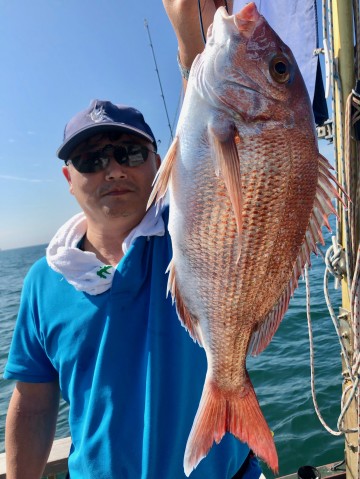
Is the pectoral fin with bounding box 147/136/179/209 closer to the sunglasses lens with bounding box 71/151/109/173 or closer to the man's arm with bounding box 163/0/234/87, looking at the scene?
the man's arm with bounding box 163/0/234/87

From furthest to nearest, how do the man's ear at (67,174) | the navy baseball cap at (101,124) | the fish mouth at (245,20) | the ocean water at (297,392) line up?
the ocean water at (297,392)
the man's ear at (67,174)
the navy baseball cap at (101,124)
the fish mouth at (245,20)

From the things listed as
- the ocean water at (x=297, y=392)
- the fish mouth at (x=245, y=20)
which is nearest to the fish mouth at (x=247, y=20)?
the fish mouth at (x=245, y=20)

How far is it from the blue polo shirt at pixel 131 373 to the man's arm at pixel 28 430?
0.26 m

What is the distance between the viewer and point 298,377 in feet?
17.2

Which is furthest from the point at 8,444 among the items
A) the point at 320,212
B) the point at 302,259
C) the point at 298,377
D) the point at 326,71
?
the point at 298,377

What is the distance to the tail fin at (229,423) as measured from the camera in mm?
1198

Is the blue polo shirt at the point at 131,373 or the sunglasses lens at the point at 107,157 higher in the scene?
the sunglasses lens at the point at 107,157

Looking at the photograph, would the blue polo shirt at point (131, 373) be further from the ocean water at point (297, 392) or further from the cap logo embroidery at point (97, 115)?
the ocean water at point (297, 392)

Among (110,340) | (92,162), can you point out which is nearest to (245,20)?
(92,162)

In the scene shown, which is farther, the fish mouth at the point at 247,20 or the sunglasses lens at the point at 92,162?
the sunglasses lens at the point at 92,162

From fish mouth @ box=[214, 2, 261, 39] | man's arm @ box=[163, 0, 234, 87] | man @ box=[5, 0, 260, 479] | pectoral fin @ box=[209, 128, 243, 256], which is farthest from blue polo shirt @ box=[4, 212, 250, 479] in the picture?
→ fish mouth @ box=[214, 2, 261, 39]

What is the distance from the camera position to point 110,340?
1587 mm

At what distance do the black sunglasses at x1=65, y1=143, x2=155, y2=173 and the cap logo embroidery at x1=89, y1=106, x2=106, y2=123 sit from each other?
12 cm

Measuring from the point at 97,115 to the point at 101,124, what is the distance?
3.0 inches
